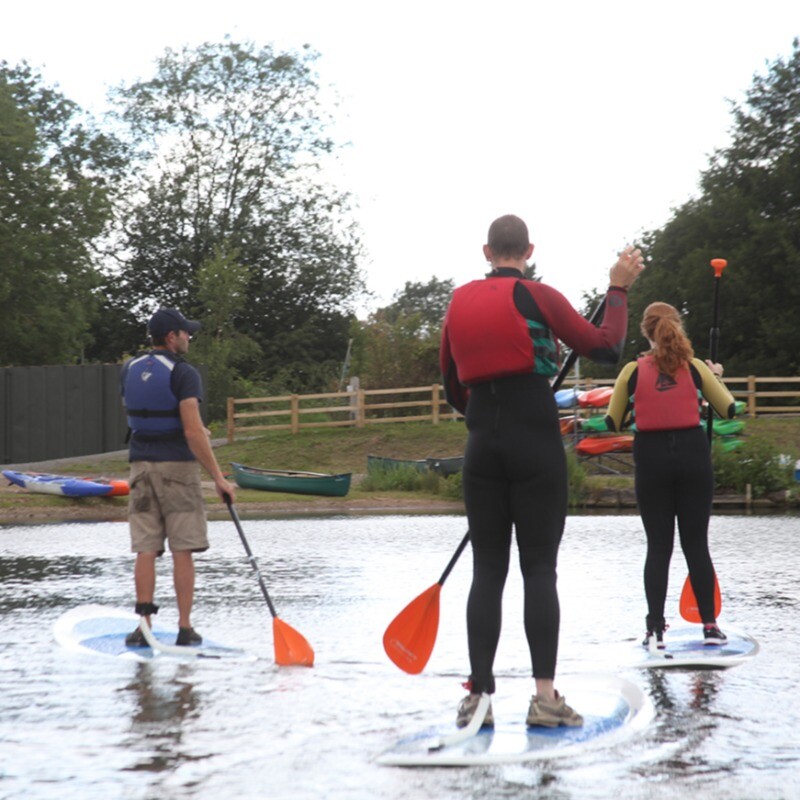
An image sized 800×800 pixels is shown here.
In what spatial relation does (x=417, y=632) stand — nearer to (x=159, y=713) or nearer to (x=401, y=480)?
(x=159, y=713)

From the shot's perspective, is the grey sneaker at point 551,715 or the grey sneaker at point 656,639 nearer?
the grey sneaker at point 551,715

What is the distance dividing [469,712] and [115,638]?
3020 mm

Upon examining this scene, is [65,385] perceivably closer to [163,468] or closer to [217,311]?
[217,311]

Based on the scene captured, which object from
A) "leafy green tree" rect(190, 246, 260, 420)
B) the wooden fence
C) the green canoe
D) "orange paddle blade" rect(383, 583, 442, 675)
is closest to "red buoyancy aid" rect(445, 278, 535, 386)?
"orange paddle blade" rect(383, 583, 442, 675)

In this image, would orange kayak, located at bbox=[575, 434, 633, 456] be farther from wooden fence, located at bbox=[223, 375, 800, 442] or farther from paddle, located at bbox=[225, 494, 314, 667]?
paddle, located at bbox=[225, 494, 314, 667]

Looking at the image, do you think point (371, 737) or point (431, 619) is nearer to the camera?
point (371, 737)

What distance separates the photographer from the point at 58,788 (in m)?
4.38

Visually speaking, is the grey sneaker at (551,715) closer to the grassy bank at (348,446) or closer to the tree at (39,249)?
the grassy bank at (348,446)

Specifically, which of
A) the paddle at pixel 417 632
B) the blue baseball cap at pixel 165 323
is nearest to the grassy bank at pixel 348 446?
the blue baseball cap at pixel 165 323

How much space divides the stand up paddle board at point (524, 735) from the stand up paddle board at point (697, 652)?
0.79 meters

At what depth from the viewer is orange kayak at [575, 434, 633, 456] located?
27328 millimetres

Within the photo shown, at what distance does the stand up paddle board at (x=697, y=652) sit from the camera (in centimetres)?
668

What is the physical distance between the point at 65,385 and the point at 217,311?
35.6 feet

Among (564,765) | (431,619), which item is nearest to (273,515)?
(431,619)
